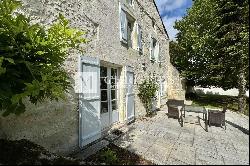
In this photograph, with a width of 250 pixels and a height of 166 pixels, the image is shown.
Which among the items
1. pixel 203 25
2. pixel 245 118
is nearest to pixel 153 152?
pixel 245 118

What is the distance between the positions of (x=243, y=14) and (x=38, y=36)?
1884 millimetres

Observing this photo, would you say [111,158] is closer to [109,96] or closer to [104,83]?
[104,83]

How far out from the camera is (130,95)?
339 inches

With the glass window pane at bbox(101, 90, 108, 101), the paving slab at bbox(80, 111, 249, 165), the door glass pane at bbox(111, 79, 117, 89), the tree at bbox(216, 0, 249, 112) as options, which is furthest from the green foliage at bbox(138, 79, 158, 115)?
the tree at bbox(216, 0, 249, 112)

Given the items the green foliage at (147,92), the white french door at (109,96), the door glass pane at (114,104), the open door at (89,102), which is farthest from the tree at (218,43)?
the green foliage at (147,92)

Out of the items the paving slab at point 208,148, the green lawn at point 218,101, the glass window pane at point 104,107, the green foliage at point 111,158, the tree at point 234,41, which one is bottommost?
the glass window pane at point 104,107

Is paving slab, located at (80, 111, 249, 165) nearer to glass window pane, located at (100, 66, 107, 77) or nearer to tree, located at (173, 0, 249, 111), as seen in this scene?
tree, located at (173, 0, 249, 111)

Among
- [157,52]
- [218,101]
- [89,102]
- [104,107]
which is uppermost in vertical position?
[157,52]

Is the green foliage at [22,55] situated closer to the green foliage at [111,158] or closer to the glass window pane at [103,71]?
the green foliage at [111,158]

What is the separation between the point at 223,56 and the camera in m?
1.00

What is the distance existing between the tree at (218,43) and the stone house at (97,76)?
50 centimetres

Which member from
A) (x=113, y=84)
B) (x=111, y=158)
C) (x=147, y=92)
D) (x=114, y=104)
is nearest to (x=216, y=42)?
(x=111, y=158)

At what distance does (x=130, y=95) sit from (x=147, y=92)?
5.26 feet

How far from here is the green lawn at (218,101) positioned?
1013 mm
